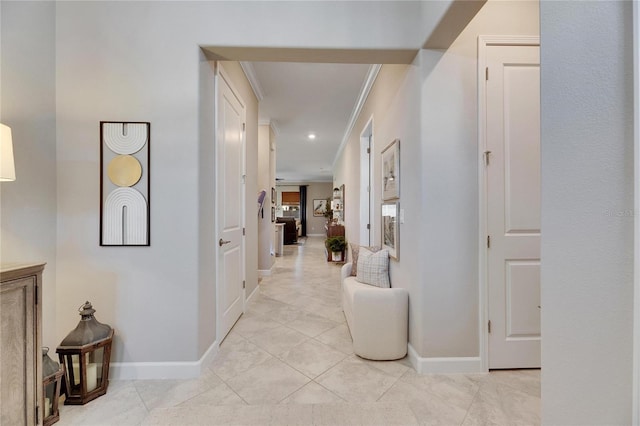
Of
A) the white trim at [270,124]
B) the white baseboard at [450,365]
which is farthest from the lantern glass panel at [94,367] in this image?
the white trim at [270,124]

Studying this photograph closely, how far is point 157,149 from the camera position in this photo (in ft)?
6.22

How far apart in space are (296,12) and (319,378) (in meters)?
2.59

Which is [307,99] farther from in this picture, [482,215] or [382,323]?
[382,323]

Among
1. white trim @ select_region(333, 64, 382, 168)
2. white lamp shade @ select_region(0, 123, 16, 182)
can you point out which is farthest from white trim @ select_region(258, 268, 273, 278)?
white lamp shade @ select_region(0, 123, 16, 182)

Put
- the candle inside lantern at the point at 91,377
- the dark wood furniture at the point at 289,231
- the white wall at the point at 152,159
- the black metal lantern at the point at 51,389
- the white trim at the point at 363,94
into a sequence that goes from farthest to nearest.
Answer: the dark wood furniture at the point at 289,231
the white trim at the point at 363,94
the white wall at the point at 152,159
the candle inside lantern at the point at 91,377
the black metal lantern at the point at 51,389

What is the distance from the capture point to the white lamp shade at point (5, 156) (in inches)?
48.3

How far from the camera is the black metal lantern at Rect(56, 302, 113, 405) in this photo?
1622mm

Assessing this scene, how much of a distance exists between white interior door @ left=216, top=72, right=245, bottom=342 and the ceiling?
672 millimetres

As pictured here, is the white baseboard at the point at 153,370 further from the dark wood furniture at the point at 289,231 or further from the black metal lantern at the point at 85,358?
the dark wood furniture at the point at 289,231

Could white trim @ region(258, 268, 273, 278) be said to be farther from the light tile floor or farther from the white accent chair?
the white accent chair

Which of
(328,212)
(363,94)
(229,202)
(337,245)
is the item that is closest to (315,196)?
(328,212)

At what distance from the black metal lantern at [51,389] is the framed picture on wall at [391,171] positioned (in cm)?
251

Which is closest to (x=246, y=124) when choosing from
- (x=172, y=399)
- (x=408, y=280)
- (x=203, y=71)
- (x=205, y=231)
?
(x=203, y=71)

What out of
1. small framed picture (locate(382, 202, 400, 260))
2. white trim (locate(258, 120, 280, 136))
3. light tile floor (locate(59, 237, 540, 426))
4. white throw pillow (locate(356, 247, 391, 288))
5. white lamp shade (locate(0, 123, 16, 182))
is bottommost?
light tile floor (locate(59, 237, 540, 426))
